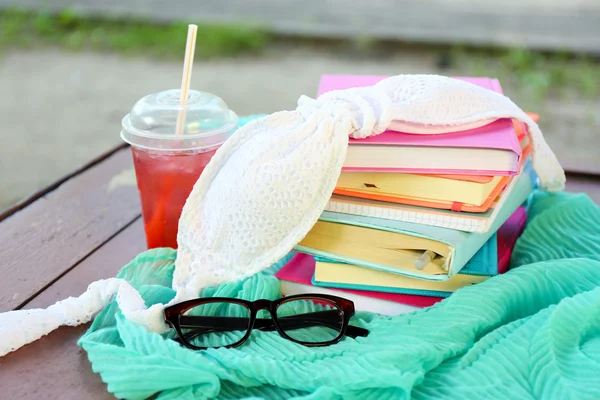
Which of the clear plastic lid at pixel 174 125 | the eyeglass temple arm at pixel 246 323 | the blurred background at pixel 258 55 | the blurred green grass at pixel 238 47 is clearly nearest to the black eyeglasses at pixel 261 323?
the eyeglass temple arm at pixel 246 323

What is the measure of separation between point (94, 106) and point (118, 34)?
1051mm

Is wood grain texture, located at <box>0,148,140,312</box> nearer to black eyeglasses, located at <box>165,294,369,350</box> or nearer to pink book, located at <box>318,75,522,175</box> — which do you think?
black eyeglasses, located at <box>165,294,369,350</box>

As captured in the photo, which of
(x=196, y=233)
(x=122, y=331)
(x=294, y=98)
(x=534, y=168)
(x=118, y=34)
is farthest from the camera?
(x=118, y=34)

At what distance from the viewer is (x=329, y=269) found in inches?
31.8

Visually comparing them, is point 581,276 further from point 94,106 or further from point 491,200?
point 94,106

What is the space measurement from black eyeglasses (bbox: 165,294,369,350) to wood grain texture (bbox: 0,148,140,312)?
0.79 ft

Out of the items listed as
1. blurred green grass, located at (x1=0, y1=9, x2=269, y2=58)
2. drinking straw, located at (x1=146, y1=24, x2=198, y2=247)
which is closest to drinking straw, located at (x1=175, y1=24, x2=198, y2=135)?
drinking straw, located at (x1=146, y1=24, x2=198, y2=247)

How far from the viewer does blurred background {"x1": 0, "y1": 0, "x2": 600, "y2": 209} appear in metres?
3.01

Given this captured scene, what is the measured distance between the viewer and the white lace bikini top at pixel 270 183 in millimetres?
753

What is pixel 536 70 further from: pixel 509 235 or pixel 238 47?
pixel 509 235

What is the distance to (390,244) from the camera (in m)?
0.79

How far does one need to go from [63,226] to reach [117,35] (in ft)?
11.0

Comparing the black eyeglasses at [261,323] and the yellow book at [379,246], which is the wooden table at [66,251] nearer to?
the black eyeglasses at [261,323]

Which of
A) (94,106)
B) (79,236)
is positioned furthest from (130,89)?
(79,236)
